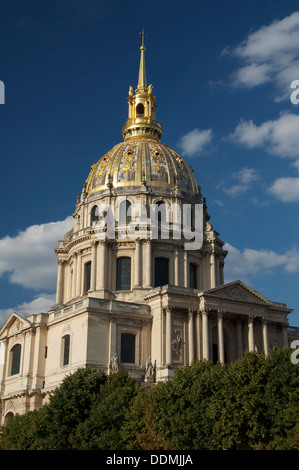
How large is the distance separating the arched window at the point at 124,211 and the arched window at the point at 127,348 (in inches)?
622

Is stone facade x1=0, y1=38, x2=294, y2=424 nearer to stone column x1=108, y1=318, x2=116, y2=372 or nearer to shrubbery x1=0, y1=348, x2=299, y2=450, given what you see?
stone column x1=108, y1=318, x2=116, y2=372

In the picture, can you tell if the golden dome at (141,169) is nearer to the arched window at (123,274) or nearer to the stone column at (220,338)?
the arched window at (123,274)

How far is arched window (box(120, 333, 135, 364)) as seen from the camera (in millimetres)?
57141

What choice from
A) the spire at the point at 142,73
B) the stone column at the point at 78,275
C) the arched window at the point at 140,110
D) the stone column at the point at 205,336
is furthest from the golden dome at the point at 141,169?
the stone column at the point at 205,336

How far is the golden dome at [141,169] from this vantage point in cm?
7256

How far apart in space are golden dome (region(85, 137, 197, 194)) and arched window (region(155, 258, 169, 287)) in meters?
8.89

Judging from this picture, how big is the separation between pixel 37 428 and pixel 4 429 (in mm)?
4953

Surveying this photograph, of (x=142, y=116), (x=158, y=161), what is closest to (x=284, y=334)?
(x=158, y=161)

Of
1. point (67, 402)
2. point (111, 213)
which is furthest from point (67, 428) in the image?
point (111, 213)

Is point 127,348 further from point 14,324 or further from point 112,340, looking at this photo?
point 14,324

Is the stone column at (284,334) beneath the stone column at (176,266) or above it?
beneath

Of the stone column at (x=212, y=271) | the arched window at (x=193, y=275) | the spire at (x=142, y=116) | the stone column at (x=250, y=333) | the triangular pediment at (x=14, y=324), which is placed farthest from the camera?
the spire at (x=142, y=116)

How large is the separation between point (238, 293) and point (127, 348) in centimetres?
1127

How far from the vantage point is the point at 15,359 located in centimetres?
6556
